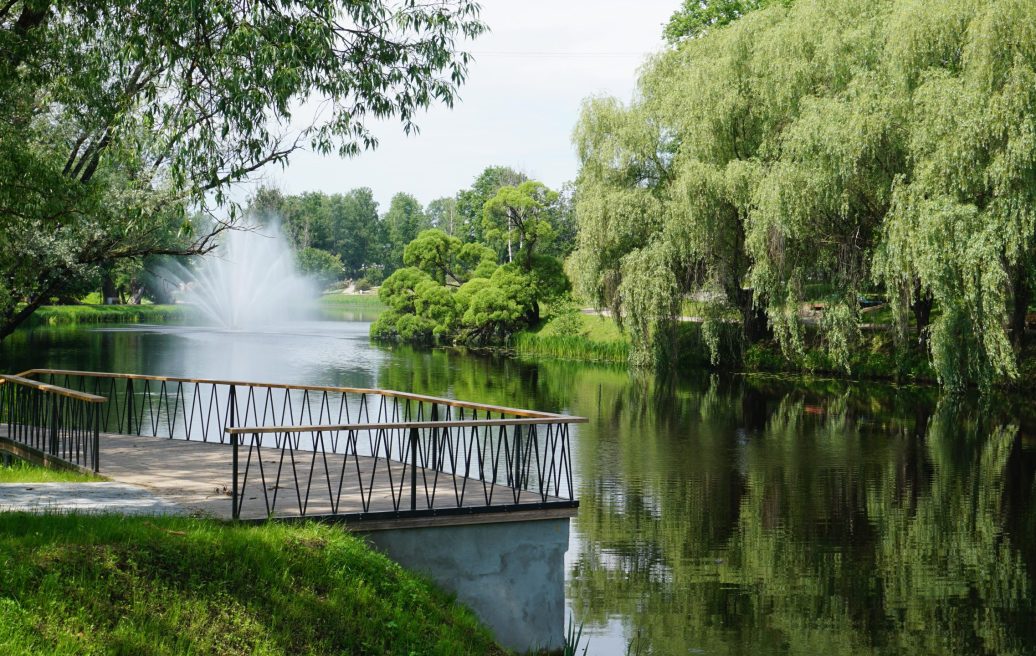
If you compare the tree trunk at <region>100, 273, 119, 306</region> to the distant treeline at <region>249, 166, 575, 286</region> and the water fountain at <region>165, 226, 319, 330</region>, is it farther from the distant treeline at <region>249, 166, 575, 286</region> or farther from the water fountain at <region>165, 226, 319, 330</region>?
the distant treeline at <region>249, 166, 575, 286</region>

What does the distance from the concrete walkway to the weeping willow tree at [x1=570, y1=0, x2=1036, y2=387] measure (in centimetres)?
1816

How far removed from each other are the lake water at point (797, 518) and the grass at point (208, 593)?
2.11 metres

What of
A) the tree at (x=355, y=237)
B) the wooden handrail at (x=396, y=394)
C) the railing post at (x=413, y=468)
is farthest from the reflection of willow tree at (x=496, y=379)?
the tree at (x=355, y=237)

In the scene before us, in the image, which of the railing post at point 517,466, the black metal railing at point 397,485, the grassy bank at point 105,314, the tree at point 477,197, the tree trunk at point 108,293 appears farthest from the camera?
the tree at point 477,197

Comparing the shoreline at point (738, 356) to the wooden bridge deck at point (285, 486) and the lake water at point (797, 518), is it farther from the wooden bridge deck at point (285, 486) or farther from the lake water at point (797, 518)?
the wooden bridge deck at point (285, 486)

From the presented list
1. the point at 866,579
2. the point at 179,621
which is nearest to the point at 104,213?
the point at 179,621

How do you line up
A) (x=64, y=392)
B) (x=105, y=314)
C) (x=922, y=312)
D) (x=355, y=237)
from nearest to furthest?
(x=64, y=392)
(x=922, y=312)
(x=105, y=314)
(x=355, y=237)

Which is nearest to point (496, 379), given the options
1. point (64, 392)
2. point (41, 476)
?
point (64, 392)

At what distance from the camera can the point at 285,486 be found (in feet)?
32.9

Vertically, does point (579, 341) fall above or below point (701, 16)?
below

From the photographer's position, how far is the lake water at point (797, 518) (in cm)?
931

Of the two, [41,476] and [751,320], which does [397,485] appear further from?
[751,320]

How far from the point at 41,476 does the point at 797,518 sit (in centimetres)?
873

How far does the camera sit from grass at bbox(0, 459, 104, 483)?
33.6 feet
